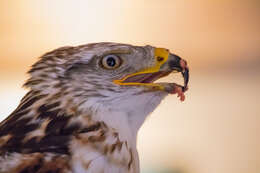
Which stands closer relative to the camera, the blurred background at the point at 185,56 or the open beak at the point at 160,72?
the open beak at the point at 160,72

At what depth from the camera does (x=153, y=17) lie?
1981 millimetres

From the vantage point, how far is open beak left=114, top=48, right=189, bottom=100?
2.94 ft

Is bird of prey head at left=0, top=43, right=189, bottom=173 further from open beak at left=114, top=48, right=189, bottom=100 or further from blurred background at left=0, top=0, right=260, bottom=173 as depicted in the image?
blurred background at left=0, top=0, right=260, bottom=173

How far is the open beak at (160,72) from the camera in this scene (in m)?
0.90

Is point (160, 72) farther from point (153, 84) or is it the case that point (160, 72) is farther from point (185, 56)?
point (185, 56)

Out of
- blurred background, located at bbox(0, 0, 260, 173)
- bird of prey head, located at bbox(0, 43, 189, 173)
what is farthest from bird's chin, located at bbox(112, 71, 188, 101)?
blurred background, located at bbox(0, 0, 260, 173)

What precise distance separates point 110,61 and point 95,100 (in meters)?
0.10

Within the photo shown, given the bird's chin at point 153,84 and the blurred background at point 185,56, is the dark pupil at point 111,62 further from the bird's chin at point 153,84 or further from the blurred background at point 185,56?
the blurred background at point 185,56

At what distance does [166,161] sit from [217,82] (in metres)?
0.49

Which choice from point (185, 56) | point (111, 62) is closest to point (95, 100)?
point (111, 62)

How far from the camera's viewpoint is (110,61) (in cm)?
94

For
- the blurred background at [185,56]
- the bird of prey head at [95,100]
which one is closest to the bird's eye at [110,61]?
the bird of prey head at [95,100]

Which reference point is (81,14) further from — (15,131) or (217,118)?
(15,131)

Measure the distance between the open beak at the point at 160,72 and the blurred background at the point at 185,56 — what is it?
1.05m
